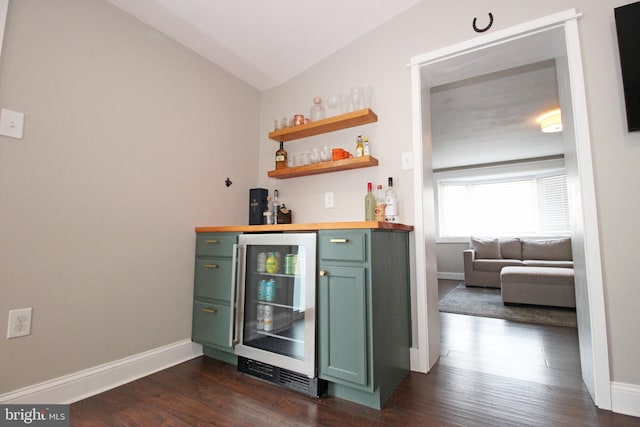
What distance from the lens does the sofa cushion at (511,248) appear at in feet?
16.6

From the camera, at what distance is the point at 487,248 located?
17.1ft

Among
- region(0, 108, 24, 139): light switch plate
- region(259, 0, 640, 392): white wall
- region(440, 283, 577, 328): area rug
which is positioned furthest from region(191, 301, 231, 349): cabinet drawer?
region(440, 283, 577, 328): area rug

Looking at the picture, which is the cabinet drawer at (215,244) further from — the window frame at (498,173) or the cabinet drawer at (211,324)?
the window frame at (498,173)

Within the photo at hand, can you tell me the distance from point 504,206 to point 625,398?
198 inches

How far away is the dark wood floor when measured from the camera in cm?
134

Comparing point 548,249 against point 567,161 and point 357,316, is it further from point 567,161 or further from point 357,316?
point 357,316

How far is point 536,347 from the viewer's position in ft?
7.41

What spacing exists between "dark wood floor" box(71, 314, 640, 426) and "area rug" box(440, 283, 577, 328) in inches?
41.5

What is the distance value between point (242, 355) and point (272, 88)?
2.26 m

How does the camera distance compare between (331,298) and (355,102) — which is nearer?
(331,298)

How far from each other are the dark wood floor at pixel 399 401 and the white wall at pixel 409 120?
0.37 m

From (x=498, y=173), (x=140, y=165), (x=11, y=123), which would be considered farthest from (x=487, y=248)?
(x=11, y=123)

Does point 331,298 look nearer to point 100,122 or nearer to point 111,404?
point 111,404

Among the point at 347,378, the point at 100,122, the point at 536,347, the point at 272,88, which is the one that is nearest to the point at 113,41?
the point at 100,122
